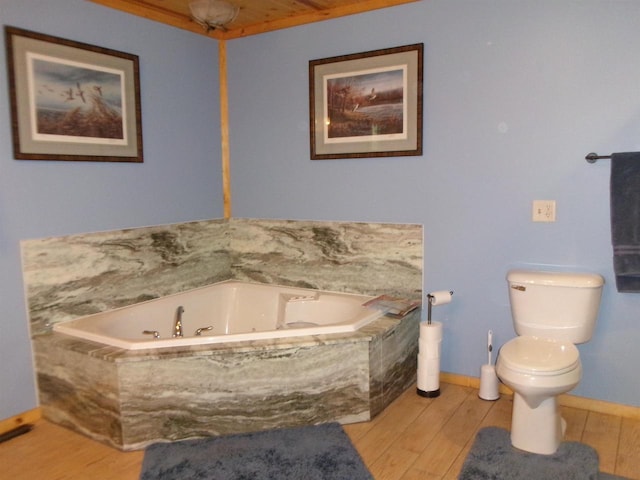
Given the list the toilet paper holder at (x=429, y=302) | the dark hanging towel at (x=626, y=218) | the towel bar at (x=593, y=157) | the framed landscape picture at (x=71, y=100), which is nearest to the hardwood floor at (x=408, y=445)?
the toilet paper holder at (x=429, y=302)

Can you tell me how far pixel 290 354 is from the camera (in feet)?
8.04

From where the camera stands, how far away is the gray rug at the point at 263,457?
6.97 ft

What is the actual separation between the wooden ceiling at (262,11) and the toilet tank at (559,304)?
5.73ft

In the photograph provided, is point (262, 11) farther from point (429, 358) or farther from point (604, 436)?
point (604, 436)

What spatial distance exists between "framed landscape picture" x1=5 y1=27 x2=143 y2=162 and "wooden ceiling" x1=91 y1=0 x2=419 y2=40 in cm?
32

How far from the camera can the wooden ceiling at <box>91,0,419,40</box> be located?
3.00 metres

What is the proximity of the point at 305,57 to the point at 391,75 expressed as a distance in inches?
25.1

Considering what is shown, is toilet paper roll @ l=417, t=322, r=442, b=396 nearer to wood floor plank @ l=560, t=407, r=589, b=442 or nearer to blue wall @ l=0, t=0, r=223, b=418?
wood floor plank @ l=560, t=407, r=589, b=442

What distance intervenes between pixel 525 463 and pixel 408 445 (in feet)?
1.64

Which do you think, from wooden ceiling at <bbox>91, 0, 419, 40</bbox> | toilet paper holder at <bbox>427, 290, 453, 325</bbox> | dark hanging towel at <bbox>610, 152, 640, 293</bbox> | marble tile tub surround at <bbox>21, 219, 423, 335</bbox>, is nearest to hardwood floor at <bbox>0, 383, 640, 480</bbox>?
toilet paper holder at <bbox>427, 290, 453, 325</bbox>

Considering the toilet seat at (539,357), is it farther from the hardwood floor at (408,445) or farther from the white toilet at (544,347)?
the hardwood floor at (408,445)

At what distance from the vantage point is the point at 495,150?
279 centimetres

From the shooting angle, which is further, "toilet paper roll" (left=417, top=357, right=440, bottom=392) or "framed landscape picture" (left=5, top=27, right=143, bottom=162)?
"toilet paper roll" (left=417, top=357, right=440, bottom=392)

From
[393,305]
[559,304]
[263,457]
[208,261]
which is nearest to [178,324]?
[208,261]
